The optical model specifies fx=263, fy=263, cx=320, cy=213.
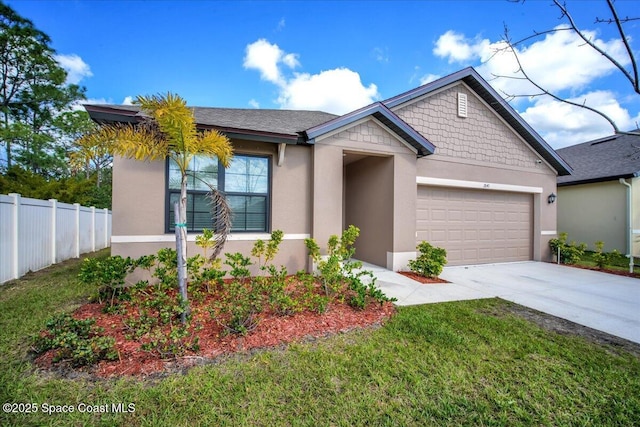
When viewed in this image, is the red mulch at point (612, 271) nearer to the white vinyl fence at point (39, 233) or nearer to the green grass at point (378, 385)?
the green grass at point (378, 385)

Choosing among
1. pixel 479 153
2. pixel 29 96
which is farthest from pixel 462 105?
pixel 29 96

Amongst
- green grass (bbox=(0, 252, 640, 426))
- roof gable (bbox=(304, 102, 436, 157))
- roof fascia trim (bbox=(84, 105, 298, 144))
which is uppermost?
roof gable (bbox=(304, 102, 436, 157))

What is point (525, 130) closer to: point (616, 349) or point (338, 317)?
point (616, 349)

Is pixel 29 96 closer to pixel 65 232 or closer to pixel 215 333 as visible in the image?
pixel 65 232

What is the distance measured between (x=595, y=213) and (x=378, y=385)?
15.1 m

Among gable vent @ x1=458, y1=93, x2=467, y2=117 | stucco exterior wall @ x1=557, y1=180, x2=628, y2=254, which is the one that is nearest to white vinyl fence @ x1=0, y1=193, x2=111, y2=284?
gable vent @ x1=458, y1=93, x2=467, y2=117

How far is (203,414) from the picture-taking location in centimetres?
221

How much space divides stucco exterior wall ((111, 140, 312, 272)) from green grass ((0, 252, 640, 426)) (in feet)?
7.05

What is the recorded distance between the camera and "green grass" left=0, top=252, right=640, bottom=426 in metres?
2.21

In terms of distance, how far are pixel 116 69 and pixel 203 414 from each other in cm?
1354

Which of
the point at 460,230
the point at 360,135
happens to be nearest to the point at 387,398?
the point at 360,135

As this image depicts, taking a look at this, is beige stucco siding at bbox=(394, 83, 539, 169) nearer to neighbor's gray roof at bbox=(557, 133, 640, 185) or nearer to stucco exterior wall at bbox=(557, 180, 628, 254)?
neighbor's gray roof at bbox=(557, 133, 640, 185)

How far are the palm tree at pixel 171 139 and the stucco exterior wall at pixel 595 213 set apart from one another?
15683 millimetres

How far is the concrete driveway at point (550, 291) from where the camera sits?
444 centimetres
